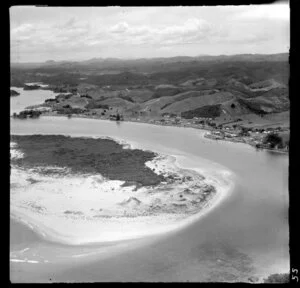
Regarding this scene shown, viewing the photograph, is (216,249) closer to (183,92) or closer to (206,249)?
(206,249)

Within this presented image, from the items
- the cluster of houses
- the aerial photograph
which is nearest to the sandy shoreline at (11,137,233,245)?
the aerial photograph

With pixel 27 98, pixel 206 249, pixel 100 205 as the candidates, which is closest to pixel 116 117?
pixel 27 98

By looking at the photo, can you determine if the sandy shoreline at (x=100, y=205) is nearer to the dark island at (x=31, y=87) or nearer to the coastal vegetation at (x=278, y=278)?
the coastal vegetation at (x=278, y=278)

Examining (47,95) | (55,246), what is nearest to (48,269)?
(55,246)

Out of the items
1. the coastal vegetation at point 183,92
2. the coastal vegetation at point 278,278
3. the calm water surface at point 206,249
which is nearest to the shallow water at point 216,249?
the calm water surface at point 206,249

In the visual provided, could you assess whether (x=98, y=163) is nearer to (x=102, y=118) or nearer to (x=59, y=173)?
(x=59, y=173)

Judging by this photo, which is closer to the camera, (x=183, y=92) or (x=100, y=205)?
(x=100, y=205)
